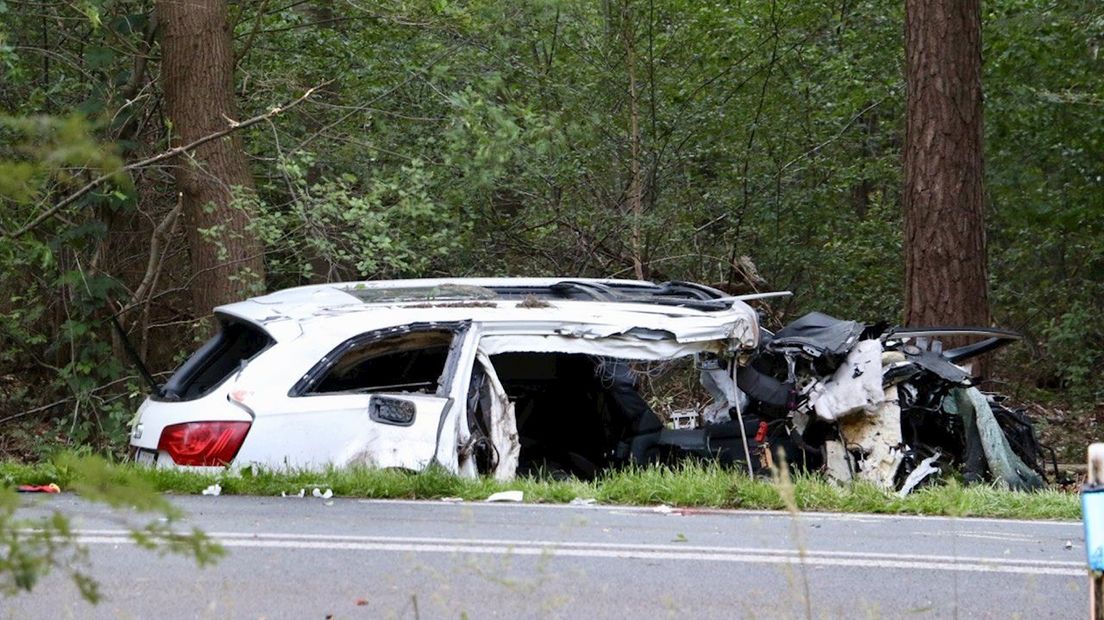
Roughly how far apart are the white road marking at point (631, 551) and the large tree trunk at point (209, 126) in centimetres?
650

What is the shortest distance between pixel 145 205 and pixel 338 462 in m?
8.45

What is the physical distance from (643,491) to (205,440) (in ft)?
9.00

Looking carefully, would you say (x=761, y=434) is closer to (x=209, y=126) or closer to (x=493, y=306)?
(x=493, y=306)

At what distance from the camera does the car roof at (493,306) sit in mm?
8133

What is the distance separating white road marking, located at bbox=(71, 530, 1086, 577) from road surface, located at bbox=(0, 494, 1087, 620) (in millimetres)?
15

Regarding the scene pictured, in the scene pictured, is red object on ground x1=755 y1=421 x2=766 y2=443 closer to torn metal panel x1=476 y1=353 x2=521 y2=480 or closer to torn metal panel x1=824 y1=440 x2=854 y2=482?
torn metal panel x1=824 y1=440 x2=854 y2=482

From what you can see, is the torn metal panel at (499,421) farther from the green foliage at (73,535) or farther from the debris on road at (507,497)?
the green foliage at (73,535)

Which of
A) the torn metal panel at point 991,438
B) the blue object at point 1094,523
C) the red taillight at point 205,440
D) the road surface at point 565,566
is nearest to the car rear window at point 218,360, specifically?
the red taillight at point 205,440

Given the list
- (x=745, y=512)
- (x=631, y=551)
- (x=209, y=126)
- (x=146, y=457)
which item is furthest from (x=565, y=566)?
(x=209, y=126)

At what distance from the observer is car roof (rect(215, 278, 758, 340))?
26.7 feet

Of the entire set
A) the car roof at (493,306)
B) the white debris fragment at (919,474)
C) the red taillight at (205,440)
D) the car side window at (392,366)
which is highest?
the car roof at (493,306)

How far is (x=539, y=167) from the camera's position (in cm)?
1563

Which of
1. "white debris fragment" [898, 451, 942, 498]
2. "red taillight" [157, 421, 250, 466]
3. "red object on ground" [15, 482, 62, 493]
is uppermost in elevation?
"red taillight" [157, 421, 250, 466]

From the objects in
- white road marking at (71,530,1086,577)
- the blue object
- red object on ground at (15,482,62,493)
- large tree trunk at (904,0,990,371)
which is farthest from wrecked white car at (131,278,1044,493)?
the blue object
